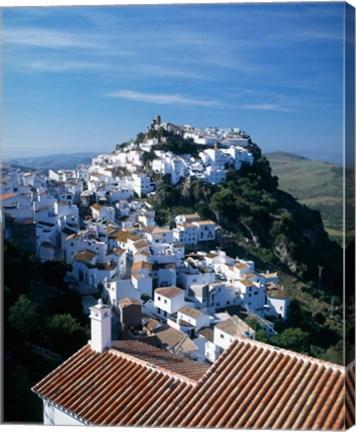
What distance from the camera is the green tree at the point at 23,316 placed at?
496cm

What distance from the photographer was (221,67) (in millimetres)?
4367

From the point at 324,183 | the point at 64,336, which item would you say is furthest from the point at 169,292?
the point at 324,183

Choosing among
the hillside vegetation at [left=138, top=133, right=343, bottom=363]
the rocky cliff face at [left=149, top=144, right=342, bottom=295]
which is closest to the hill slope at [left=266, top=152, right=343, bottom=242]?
the hillside vegetation at [left=138, top=133, right=343, bottom=363]

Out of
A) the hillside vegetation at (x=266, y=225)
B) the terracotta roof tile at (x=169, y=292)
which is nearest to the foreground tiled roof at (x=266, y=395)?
the terracotta roof tile at (x=169, y=292)

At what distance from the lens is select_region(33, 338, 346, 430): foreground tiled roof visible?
7.64 feet

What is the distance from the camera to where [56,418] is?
2.76 m

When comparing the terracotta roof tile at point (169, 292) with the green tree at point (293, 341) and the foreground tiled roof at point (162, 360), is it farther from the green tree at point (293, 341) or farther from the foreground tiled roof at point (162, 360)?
the foreground tiled roof at point (162, 360)

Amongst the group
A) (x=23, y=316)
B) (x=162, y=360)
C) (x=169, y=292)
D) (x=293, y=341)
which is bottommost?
(x=293, y=341)

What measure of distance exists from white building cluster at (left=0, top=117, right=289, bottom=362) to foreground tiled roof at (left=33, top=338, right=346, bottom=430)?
424 centimetres

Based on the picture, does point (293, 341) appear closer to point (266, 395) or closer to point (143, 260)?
point (143, 260)

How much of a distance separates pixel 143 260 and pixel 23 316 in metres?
6.64

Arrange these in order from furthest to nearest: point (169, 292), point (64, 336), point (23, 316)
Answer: point (169, 292) → point (64, 336) → point (23, 316)

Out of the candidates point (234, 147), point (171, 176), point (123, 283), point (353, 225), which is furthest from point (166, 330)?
point (234, 147)

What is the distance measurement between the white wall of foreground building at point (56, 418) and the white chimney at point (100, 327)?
38 centimetres
